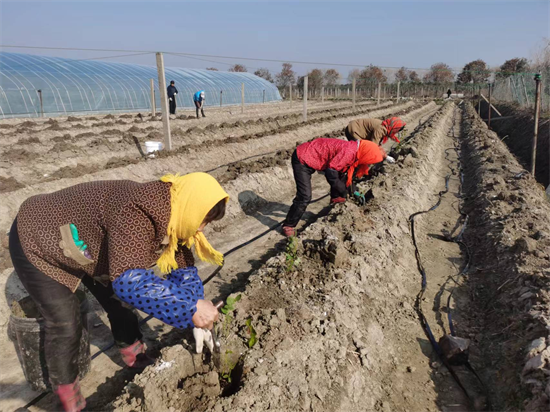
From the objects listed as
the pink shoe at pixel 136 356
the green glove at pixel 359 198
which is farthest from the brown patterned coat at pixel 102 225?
the green glove at pixel 359 198

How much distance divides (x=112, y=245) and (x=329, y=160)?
4084 mm

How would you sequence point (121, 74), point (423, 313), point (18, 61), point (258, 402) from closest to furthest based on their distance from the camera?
point (258, 402) → point (423, 313) → point (18, 61) → point (121, 74)

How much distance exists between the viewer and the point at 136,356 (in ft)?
10.4

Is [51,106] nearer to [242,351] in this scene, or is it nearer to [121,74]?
[121,74]

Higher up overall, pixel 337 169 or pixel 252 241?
pixel 337 169

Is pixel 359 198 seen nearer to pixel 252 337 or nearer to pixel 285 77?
pixel 252 337

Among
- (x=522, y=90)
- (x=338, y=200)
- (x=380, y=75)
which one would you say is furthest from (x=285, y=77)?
(x=338, y=200)

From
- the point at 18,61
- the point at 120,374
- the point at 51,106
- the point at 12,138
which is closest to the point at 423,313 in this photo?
the point at 120,374

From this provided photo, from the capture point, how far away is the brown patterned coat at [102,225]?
2.06 metres

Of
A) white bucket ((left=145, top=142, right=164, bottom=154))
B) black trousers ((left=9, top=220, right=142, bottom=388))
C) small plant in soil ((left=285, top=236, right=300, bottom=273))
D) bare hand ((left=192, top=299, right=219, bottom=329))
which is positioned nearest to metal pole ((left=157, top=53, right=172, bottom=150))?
white bucket ((left=145, top=142, right=164, bottom=154))

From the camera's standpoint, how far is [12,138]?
1120cm

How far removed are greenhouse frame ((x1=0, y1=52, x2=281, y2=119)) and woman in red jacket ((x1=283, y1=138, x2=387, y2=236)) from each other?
1731cm

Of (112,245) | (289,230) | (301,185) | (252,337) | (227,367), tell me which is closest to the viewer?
(112,245)

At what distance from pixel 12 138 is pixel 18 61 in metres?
13.2
